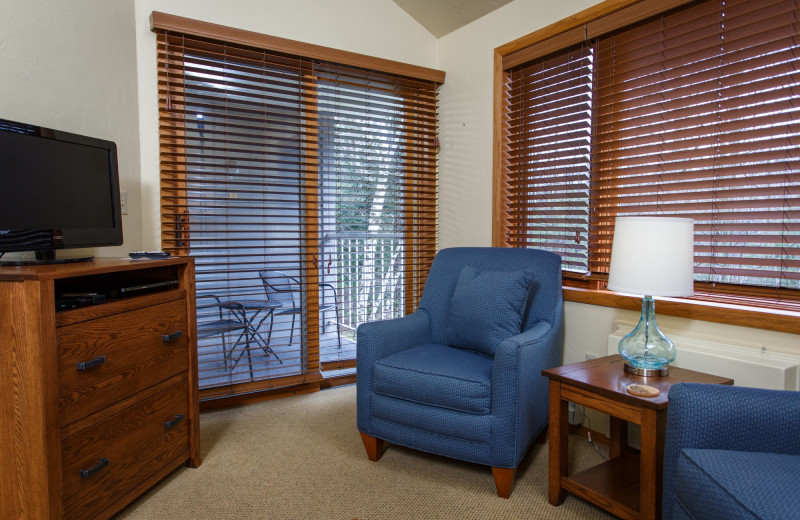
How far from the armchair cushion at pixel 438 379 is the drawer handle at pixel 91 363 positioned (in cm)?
105

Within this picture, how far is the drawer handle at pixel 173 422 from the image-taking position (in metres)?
2.01

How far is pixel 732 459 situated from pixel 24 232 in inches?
91.4

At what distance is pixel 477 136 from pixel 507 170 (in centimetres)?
35

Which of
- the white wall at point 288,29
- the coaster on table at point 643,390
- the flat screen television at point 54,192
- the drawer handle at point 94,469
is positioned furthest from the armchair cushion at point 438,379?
the white wall at point 288,29

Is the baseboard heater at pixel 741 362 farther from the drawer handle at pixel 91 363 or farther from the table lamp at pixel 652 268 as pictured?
the drawer handle at pixel 91 363

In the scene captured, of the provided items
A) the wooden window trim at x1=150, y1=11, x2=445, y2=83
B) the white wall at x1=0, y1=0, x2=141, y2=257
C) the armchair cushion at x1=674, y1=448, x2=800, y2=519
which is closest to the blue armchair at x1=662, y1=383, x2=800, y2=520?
the armchair cushion at x1=674, y1=448, x2=800, y2=519

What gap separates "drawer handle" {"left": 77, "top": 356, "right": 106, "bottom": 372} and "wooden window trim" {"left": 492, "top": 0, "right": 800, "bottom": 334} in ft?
7.04

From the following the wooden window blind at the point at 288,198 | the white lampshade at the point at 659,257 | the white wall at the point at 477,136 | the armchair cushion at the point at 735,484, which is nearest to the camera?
the armchair cushion at the point at 735,484

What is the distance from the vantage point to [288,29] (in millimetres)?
2990

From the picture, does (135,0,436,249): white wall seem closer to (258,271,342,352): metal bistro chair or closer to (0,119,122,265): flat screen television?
(0,119,122,265): flat screen television

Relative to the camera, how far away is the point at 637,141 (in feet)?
7.72

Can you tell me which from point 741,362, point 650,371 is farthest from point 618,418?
point 741,362

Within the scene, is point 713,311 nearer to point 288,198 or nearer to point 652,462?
point 652,462

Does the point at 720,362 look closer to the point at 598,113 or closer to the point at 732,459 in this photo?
the point at 732,459
